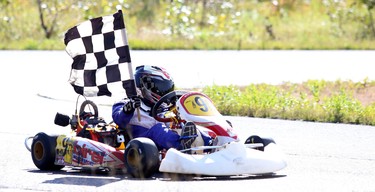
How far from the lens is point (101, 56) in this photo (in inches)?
301

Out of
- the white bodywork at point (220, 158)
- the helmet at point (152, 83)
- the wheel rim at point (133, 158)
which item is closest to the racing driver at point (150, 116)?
the helmet at point (152, 83)

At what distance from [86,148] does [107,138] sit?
16.9 inches

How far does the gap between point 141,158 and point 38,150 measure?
3.71 ft

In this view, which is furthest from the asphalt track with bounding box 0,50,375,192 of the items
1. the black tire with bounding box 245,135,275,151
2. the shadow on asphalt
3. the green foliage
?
the green foliage

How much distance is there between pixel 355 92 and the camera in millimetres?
12859

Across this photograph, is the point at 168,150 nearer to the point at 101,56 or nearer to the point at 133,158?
the point at 133,158

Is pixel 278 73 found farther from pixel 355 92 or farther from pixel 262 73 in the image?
pixel 355 92

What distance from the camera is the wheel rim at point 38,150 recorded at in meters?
7.62

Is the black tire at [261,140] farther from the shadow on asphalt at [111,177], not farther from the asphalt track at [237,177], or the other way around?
the shadow on asphalt at [111,177]

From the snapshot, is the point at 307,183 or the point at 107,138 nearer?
the point at 307,183

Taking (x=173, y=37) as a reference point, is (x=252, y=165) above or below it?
below

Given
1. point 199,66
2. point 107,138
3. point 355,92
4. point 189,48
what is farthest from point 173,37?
point 107,138

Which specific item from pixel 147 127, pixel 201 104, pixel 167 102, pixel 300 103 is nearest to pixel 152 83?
pixel 167 102

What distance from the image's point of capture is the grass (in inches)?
426
